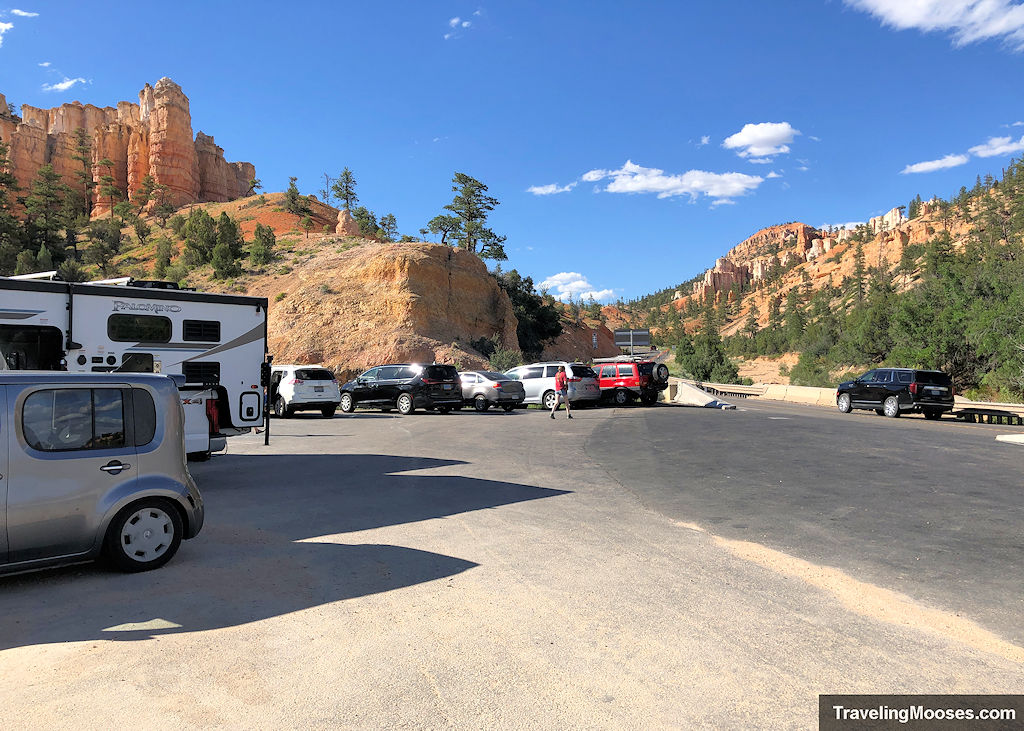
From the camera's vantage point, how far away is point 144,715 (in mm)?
3016

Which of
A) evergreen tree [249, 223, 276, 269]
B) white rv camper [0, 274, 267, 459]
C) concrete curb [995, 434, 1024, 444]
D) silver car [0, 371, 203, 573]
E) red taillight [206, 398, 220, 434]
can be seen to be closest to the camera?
silver car [0, 371, 203, 573]

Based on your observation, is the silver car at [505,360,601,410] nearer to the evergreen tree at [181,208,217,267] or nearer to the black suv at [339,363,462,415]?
the black suv at [339,363,462,415]

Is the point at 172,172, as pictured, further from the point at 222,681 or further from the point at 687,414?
the point at 222,681

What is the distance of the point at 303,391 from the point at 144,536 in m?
16.6

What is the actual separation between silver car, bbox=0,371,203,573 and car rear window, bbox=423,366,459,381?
1756cm

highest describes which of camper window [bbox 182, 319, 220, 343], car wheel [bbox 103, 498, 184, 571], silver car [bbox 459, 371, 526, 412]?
camper window [bbox 182, 319, 220, 343]

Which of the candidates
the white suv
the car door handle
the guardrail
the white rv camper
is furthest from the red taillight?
the guardrail

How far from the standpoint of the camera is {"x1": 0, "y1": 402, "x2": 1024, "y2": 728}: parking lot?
10.4 feet

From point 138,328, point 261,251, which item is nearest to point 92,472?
point 138,328

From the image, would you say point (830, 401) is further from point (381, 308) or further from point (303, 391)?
point (381, 308)

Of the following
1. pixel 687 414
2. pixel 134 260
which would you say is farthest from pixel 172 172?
pixel 687 414

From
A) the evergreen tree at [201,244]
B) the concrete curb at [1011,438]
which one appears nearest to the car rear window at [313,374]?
the concrete curb at [1011,438]

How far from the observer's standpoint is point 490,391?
24.4m

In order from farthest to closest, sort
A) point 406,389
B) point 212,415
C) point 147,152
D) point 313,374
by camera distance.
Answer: point 147,152 < point 406,389 < point 313,374 < point 212,415
